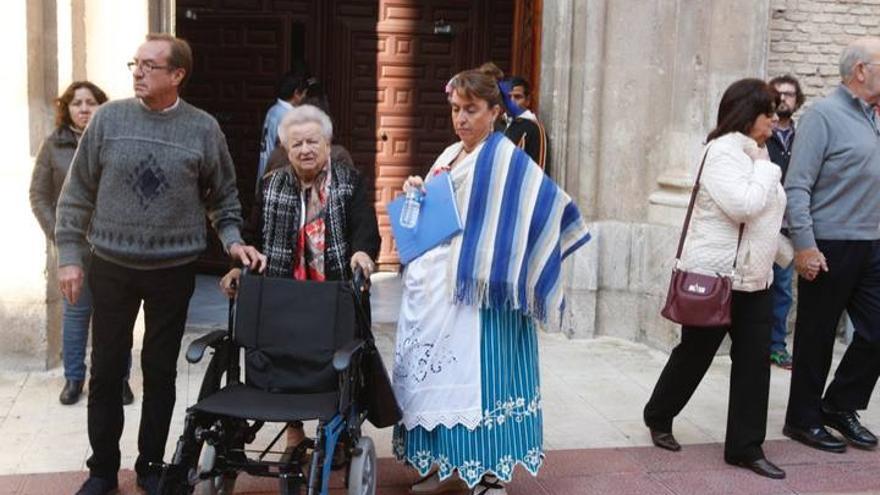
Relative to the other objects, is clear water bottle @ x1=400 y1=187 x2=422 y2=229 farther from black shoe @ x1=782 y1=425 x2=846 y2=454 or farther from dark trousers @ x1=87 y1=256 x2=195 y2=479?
black shoe @ x1=782 y1=425 x2=846 y2=454

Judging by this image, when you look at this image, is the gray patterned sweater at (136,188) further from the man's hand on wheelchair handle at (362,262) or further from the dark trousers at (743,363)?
the dark trousers at (743,363)

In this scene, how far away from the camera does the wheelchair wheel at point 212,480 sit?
13.4 ft

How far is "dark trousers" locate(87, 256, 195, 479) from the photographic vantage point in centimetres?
438

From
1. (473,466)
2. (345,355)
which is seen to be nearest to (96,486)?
(345,355)

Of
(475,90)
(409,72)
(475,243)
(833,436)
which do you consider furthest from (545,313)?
(409,72)

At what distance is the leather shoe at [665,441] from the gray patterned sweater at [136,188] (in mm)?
2466

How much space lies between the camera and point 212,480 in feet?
13.8

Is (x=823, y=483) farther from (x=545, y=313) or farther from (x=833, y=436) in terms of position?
(x=545, y=313)

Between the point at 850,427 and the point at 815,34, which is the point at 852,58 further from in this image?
the point at 815,34

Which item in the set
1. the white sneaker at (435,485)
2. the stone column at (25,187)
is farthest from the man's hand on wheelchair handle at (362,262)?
the stone column at (25,187)

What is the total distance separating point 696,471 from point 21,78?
4.17 meters

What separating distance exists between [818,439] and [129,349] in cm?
334

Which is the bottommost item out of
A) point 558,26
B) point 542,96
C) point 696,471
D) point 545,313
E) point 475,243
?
point 696,471

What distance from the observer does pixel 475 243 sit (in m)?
4.39
